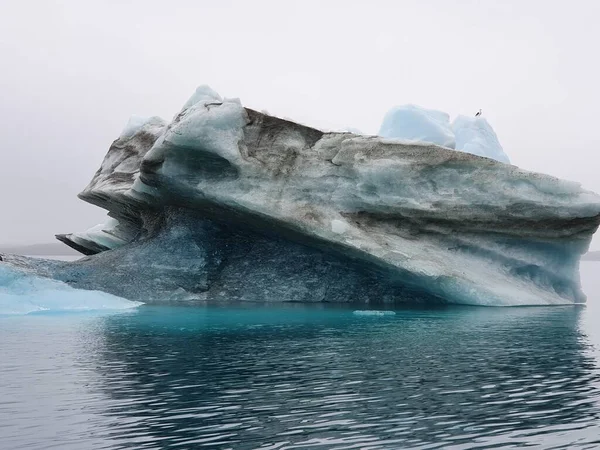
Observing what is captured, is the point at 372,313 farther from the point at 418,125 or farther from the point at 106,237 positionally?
the point at 106,237

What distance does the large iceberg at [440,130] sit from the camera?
3022 cm

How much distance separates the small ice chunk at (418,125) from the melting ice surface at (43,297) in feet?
48.6

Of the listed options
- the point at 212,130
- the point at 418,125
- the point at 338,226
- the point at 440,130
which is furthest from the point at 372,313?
the point at 418,125

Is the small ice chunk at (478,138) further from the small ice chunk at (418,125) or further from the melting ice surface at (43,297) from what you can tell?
the melting ice surface at (43,297)

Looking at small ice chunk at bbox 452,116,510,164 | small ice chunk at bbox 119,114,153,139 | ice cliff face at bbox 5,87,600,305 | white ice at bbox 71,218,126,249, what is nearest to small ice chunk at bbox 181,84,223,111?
small ice chunk at bbox 119,114,153,139

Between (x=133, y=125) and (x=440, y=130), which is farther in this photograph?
(x=440, y=130)

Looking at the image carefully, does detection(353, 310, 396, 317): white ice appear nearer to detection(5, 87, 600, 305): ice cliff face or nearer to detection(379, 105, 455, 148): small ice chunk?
detection(5, 87, 600, 305): ice cliff face

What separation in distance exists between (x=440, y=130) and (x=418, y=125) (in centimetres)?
106

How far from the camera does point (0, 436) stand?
7.32 metres

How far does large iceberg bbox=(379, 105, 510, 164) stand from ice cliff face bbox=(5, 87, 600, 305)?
6.95 metres

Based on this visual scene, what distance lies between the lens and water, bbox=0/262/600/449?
7.29 m

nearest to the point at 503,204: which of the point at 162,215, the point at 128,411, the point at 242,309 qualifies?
the point at 242,309

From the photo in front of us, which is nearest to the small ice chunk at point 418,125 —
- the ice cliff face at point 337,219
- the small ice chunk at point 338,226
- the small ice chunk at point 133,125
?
the ice cliff face at point 337,219

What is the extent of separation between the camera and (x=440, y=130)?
→ 3014 cm
